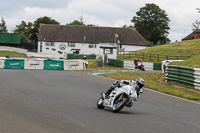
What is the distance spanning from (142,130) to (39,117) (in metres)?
2.52

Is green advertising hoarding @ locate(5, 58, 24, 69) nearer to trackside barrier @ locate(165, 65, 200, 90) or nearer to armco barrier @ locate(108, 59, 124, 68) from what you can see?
armco barrier @ locate(108, 59, 124, 68)

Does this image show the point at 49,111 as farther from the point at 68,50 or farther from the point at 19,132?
the point at 68,50

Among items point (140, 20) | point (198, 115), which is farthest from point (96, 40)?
point (198, 115)

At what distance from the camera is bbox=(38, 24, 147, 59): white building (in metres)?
82.5

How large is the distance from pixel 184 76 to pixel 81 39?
2497 inches

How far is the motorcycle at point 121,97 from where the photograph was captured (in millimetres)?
10133

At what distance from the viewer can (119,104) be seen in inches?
403

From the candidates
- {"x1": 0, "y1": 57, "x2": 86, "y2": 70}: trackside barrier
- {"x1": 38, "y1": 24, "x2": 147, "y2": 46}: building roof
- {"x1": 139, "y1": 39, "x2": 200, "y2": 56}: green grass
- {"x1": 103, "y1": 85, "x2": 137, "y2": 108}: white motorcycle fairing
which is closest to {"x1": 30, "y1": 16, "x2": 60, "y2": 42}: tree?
{"x1": 38, "y1": 24, "x2": 147, "y2": 46}: building roof

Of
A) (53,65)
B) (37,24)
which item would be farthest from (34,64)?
(37,24)

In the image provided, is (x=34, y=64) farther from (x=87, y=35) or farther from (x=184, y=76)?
(x=87, y=35)

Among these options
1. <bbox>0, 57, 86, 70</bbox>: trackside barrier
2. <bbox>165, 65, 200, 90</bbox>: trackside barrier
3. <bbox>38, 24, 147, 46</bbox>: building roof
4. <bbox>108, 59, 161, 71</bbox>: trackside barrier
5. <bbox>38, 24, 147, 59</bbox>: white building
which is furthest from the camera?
<bbox>38, 24, 147, 46</bbox>: building roof

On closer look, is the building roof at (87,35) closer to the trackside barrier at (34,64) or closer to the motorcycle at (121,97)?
the trackside barrier at (34,64)

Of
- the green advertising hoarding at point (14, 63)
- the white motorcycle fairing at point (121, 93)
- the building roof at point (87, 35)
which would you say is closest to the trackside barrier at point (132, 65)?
the green advertising hoarding at point (14, 63)

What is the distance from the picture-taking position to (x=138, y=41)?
8569cm
